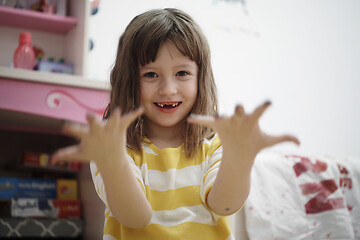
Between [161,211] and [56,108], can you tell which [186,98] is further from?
[56,108]

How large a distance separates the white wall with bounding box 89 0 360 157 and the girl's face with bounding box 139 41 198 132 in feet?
4.32

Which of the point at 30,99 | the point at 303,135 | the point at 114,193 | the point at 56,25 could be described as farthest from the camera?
the point at 303,135

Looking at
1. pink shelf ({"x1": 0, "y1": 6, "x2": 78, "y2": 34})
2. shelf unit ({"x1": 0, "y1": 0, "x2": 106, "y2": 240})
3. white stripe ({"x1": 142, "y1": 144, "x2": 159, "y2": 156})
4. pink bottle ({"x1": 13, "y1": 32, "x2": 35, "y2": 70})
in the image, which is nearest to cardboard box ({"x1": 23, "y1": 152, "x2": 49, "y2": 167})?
shelf unit ({"x1": 0, "y1": 0, "x2": 106, "y2": 240})

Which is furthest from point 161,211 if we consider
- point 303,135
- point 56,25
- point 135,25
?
point 303,135

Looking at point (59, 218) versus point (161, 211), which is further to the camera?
point (59, 218)

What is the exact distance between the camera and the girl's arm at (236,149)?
561 millimetres

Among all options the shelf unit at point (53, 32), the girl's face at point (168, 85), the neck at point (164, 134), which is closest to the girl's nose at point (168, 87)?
the girl's face at point (168, 85)

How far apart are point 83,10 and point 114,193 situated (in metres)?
1.16

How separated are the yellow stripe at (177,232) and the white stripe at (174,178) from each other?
80 millimetres

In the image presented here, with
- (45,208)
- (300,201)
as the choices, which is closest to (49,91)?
(45,208)

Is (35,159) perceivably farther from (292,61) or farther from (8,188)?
(292,61)

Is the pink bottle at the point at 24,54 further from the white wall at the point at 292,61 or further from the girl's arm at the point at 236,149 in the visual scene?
the girl's arm at the point at 236,149

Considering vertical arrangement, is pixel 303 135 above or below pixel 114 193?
below

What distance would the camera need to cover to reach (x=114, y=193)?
624 millimetres
